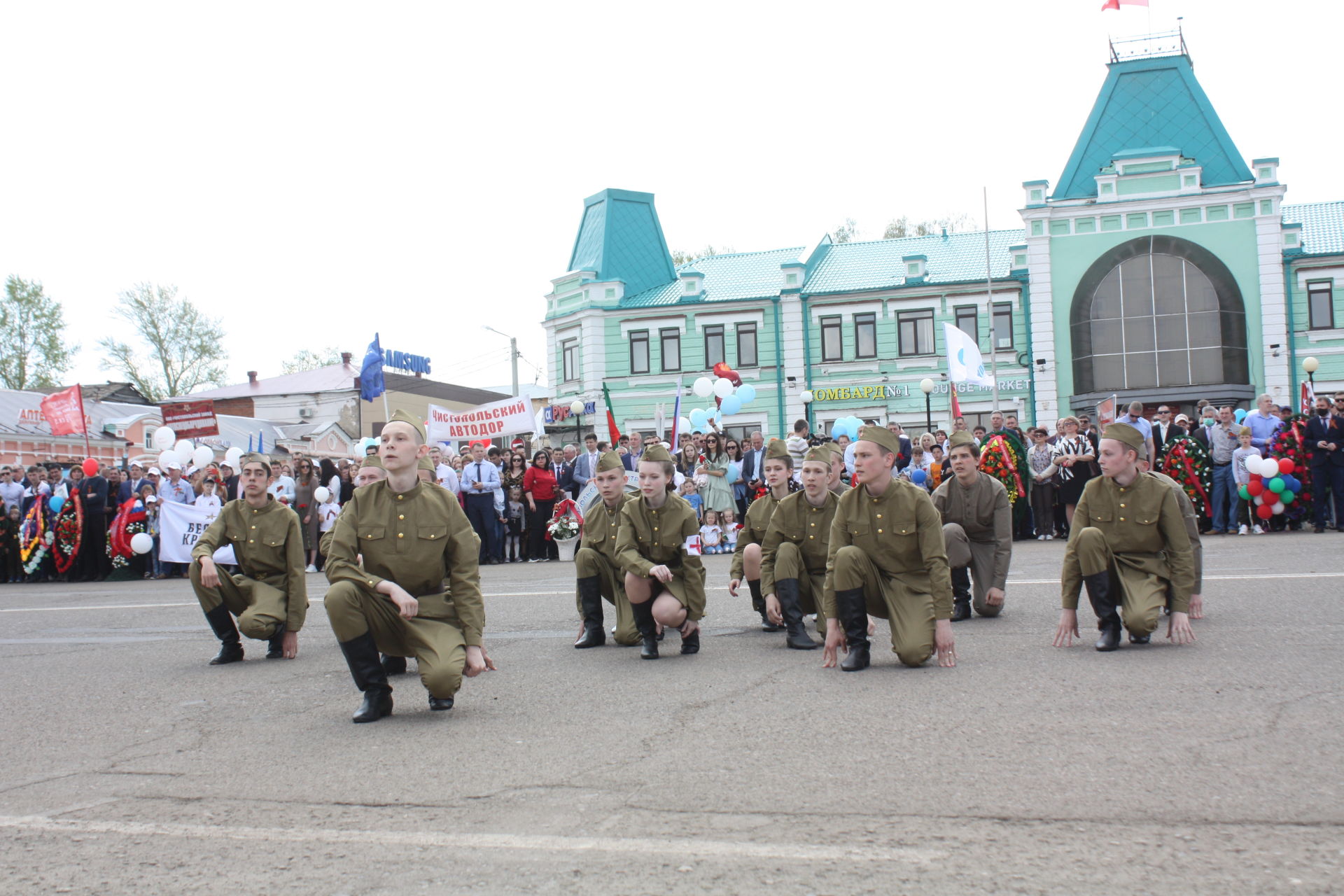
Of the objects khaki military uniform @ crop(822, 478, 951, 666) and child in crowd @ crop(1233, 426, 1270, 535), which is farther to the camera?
child in crowd @ crop(1233, 426, 1270, 535)

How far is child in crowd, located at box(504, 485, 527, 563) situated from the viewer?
19.8 meters

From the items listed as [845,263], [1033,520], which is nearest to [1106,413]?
[1033,520]

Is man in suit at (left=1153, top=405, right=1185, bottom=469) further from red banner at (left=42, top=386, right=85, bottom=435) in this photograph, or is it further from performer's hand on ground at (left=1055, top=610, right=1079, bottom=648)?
red banner at (left=42, top=386, right=85, bottom=435)

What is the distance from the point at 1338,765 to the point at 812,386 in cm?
3708

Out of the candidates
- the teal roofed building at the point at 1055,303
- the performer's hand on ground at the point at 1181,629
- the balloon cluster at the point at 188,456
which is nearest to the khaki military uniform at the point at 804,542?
the performer's hand on ground at the point at 1181,629

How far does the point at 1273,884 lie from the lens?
136 inches

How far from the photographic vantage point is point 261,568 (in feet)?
30.4

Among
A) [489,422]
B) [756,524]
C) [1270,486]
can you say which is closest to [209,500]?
[489,422]

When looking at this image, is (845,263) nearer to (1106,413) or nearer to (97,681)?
(1106,413)

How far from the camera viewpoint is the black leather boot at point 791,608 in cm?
861

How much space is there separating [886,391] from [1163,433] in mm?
22533

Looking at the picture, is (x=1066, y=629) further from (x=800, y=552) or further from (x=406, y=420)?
(x=406, y=420)

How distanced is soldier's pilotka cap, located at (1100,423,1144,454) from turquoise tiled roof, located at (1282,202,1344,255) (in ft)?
109

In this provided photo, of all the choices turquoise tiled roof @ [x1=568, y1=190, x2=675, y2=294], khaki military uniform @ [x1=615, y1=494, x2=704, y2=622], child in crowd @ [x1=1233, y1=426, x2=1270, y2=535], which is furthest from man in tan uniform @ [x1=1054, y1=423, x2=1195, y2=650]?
turquoise tiled roof @ [x1=568, y1=190, x2=675, y2=294]
